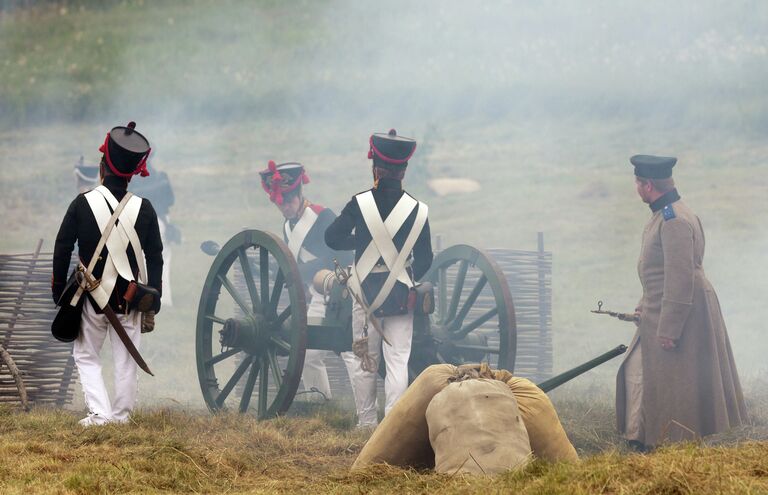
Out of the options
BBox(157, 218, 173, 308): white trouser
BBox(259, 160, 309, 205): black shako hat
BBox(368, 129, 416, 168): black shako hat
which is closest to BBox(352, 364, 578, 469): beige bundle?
BBox(368, 129, 416, 168): black shako hat

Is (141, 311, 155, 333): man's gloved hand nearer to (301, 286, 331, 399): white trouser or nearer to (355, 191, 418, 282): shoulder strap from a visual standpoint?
(355, 191, 418, 282): shoulder strap

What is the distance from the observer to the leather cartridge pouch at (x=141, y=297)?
545cm

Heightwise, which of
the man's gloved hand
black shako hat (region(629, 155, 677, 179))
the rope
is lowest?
the rope

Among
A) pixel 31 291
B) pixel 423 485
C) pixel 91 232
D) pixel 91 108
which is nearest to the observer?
pixel 423 485

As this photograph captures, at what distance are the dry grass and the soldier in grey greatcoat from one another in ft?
0.55

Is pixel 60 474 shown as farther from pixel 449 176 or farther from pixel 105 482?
pixel 449 176

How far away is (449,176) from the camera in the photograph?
736 inches

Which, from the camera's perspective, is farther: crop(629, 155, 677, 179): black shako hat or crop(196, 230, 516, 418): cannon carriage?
crop(629, 155, 677, 179): black shako hat

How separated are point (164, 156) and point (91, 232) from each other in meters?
13.3

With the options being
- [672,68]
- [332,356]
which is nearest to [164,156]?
[672,68]

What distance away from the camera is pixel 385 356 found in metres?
6.36

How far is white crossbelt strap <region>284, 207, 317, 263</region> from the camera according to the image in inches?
318

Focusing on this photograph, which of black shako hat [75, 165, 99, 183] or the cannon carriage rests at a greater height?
black shako hat [75, 165, 99, 183]

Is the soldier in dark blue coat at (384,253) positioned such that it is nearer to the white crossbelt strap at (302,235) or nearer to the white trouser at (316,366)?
the white trouser at (316,366)
